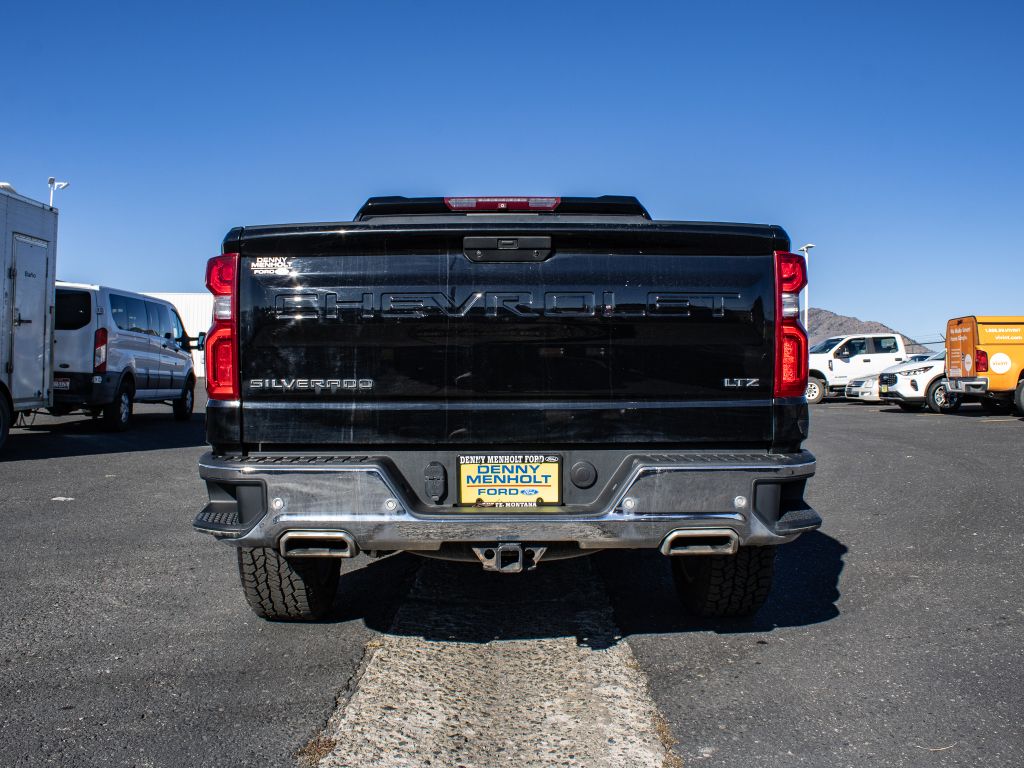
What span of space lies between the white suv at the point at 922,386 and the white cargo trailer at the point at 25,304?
17.3 meters

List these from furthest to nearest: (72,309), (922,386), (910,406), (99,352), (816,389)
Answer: (816,389), (910,406), (922,386), (99,352), (72,309)

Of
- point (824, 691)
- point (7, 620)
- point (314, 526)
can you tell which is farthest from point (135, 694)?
point (824, 691)

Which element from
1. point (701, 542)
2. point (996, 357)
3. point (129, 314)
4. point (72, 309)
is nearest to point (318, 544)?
point (701, 542)

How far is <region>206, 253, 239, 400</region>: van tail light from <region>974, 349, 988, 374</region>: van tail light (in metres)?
17.1

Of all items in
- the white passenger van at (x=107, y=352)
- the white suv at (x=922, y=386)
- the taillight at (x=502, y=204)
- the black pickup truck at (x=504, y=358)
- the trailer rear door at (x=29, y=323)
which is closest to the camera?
the black pickup truck at (x=504, y=358)

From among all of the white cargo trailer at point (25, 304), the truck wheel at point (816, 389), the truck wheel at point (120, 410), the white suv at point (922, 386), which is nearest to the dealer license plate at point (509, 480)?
the white cargo trailer at point (25, 304)

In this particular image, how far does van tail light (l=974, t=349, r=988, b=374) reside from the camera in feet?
56.7

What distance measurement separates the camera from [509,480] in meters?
3.56

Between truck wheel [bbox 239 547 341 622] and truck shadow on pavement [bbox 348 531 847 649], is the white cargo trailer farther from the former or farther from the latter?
truck wheel [bbox 239 547 341 622]

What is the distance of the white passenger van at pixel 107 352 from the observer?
1295cm

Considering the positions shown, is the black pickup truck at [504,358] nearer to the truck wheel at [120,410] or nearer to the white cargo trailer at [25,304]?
the white cargo trailer at [25,304]

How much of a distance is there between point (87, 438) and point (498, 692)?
1145 centimetres

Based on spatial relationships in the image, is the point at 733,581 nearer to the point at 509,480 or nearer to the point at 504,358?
the point at 509,480

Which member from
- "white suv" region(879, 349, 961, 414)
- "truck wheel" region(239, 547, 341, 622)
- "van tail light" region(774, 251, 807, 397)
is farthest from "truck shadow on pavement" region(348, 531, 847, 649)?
"white suv" region(879, 349, 961, 414)
